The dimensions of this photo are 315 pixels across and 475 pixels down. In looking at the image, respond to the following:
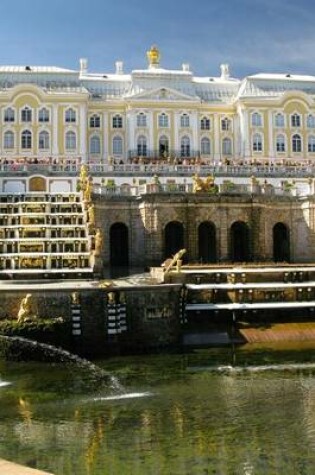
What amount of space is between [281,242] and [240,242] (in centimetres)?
418

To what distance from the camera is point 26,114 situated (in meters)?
72.9

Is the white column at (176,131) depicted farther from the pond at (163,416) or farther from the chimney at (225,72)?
the pond at (163,416)

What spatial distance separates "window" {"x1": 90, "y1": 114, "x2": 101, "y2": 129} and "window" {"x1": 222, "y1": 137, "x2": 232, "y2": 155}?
1581cm

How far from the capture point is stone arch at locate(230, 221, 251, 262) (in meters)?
46.7

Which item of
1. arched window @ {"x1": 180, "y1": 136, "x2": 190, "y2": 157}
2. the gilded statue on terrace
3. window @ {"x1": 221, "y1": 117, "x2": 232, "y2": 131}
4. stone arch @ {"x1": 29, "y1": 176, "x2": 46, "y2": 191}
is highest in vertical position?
window @ {"x1": 221, "y1": 117, "x2": 232, "y2": 131}

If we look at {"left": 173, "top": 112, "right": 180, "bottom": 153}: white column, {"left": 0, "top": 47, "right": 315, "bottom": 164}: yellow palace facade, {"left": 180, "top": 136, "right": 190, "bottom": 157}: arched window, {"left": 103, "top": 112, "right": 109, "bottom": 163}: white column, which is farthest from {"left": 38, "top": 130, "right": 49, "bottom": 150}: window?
{"left": 180, "top": 136, "right": 190, "bottom": 157}: arched window

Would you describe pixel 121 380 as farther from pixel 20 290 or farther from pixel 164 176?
pixel 164 176

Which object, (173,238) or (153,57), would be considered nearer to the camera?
(173,238)

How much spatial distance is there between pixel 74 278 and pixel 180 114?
45810mm

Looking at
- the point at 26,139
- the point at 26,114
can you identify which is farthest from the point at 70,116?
the point at 26,139

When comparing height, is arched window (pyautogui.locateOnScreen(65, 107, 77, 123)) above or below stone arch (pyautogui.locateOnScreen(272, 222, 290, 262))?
above

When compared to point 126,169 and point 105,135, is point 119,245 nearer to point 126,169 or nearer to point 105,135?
point 126,169

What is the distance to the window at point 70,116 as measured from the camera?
73588 mm

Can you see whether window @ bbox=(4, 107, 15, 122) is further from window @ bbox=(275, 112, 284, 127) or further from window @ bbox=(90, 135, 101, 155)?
window @ bbox=(275, 112, 284, 127)
